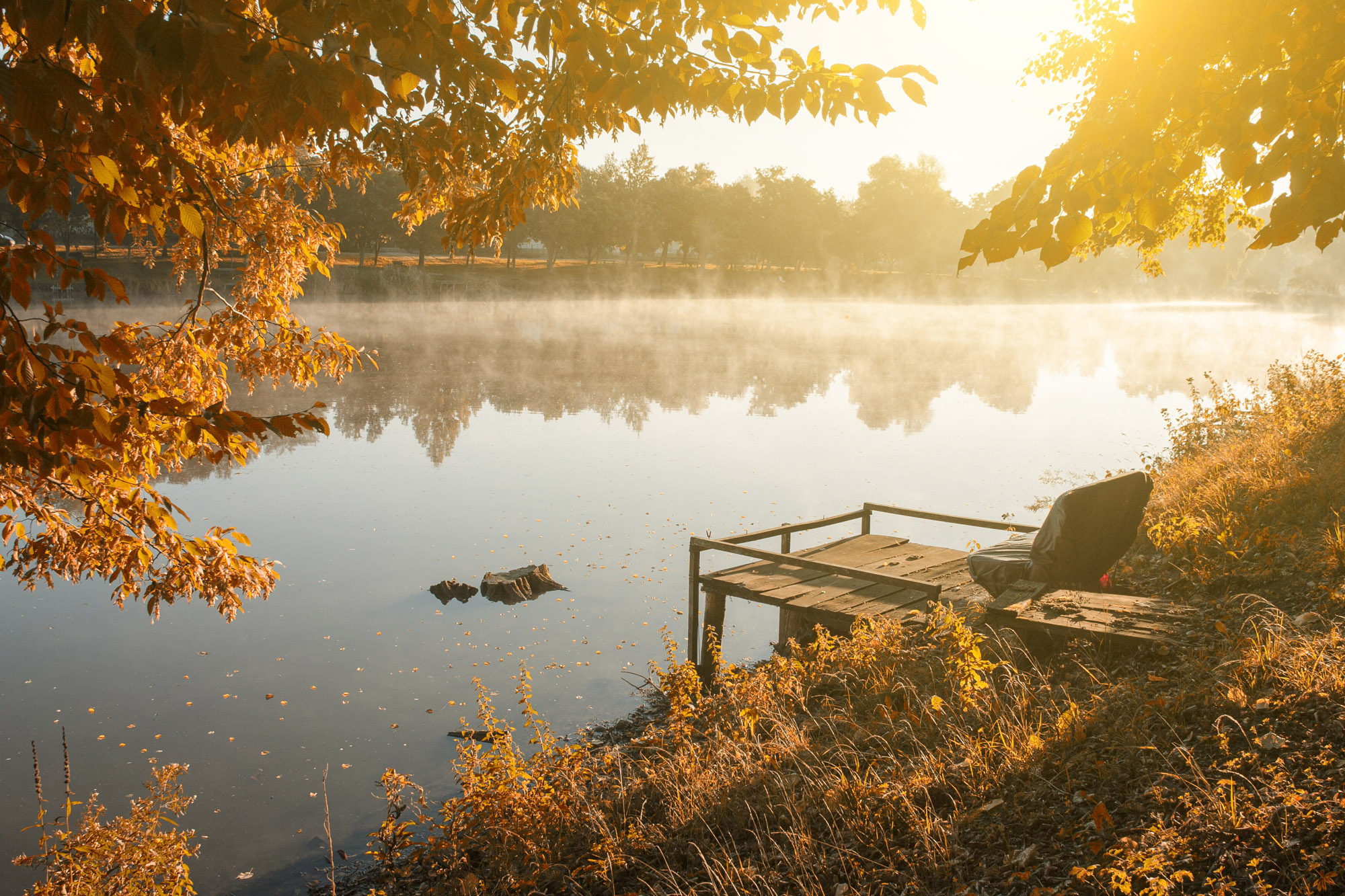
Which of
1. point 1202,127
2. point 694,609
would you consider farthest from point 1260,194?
point 694,609

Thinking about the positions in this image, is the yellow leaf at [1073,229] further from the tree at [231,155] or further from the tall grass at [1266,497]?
Answer: the tall grass at [1266,497]

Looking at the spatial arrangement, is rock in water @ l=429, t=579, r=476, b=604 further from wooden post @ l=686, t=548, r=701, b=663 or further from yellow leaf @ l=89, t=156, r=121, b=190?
yellow leaf @ l=89, t=156, r=121, b=190

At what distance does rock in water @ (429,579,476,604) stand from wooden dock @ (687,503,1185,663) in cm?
353

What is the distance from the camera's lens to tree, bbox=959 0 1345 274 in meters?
3.26

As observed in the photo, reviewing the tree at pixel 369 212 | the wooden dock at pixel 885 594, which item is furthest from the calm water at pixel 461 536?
the tree at pixel 369 212

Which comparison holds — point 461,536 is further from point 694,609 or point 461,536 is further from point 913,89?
point 913,89

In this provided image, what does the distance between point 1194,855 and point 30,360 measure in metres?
4.95

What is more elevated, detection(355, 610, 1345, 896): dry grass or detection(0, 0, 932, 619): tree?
detection(0, 0, 932, 619): tree

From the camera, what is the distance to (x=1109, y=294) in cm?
10906

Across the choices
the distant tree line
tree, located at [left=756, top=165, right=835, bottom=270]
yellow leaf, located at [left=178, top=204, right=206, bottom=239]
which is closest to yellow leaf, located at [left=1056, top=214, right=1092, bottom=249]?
yellow leaf, located at [left=178, top=204, right=206, bottom=239]

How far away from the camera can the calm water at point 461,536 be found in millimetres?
8031

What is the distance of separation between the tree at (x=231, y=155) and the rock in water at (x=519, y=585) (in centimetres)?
581

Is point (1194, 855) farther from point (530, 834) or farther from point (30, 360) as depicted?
point (30, 360)

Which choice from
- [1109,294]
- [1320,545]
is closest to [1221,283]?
[1109,294]
